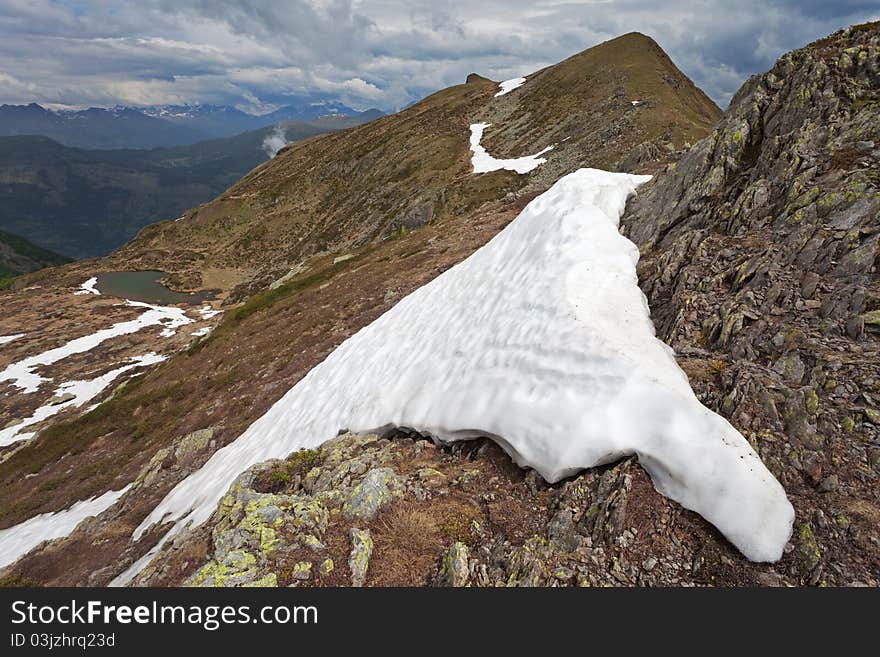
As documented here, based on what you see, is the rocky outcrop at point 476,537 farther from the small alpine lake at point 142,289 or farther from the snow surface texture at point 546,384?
the small alpine lake at point 142,289

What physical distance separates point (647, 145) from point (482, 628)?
4339cm

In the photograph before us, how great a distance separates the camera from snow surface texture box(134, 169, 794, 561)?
24.7 ft

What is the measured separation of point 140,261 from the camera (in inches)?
4783

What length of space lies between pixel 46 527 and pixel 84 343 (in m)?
50.2

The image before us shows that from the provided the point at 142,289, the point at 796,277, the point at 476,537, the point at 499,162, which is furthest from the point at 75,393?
the point at 499,162

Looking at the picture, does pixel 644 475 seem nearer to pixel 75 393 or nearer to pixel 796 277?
pixel 796 277

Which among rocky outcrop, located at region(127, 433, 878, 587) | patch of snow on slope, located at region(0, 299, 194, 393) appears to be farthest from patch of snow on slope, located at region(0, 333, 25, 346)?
rocky outcrop, located at region(127, 433, 878, 587)

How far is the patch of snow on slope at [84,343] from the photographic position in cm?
5107

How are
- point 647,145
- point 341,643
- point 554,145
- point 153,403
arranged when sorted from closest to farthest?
point 341,643 < point 153,403 < point 647,145 < point 554,145

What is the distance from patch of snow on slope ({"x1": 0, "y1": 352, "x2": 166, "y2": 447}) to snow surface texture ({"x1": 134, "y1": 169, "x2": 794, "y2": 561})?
111 ft

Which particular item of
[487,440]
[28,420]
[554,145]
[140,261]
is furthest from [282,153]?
[487,440]

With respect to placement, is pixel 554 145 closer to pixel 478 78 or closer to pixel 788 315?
pixel 788 315

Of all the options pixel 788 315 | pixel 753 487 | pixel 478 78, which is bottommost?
pixel 753 487

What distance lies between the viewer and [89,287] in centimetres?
10062
